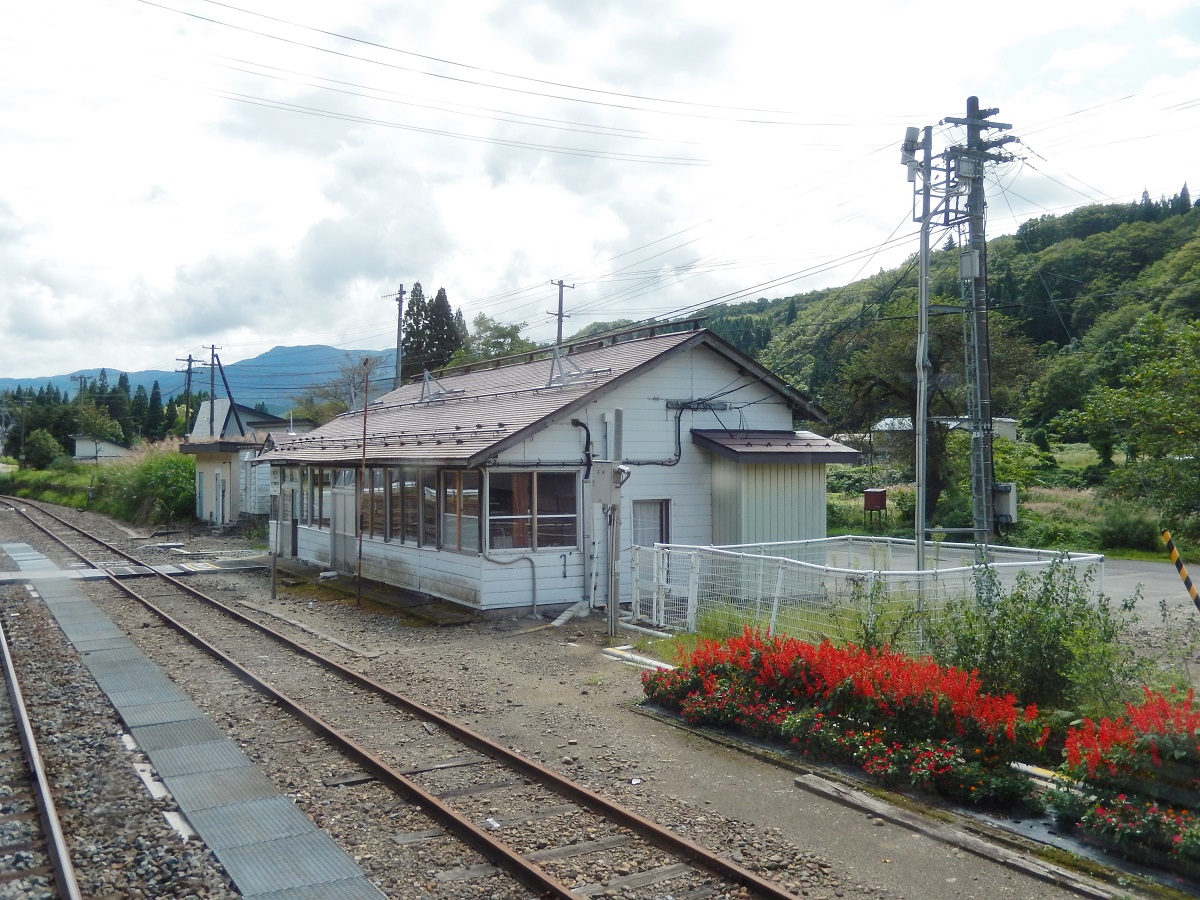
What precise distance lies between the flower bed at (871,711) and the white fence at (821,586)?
62 centimetres

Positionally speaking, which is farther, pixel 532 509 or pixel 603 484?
pixel 532 509

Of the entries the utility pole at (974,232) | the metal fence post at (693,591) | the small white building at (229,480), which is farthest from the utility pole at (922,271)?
the small white building at (229,480)

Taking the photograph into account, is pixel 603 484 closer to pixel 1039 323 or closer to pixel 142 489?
pixel 142 489

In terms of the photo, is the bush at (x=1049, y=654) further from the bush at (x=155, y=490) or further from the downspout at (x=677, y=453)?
the bush at (x=155, y=490)

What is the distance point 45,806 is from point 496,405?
491 inches

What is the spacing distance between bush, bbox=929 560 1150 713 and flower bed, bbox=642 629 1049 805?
0.84 feet

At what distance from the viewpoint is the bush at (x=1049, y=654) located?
7926 millimetres

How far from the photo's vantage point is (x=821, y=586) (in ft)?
36.2

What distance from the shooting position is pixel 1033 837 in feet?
20.2

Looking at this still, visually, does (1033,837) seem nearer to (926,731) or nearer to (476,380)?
(926,731)

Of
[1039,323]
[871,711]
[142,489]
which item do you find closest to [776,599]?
[871,711]

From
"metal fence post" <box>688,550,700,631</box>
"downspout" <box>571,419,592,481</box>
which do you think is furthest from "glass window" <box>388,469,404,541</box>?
"metal fence post" <box>688,550,700,631</box>

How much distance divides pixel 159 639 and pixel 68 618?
3.09 metres

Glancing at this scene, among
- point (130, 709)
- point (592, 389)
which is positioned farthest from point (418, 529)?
point (130, 709)
